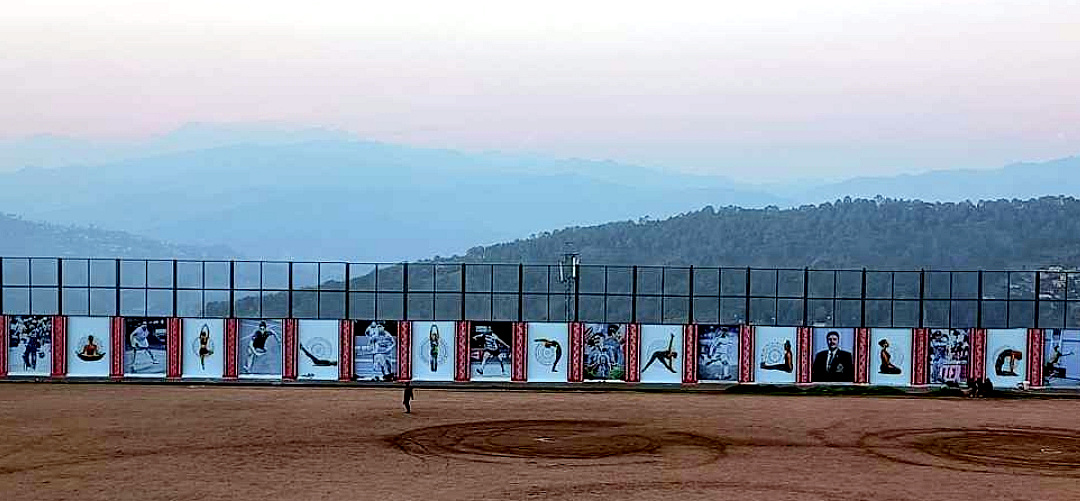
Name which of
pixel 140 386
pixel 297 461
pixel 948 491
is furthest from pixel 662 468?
pixel 140 386

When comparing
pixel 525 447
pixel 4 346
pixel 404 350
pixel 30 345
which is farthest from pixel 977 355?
pixel 4 346

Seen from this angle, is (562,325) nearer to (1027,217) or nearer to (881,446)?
(881,446)

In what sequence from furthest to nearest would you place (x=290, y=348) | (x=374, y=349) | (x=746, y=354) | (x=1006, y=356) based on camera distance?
(x=374, y=349)
(x=290, y=348)
(x=746, y=354)
(x=1006, y=356)

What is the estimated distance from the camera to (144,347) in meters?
67.3

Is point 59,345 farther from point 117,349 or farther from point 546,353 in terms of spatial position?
point 546,353

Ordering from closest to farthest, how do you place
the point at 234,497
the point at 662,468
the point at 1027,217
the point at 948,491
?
the point at 234,497, the point at 948,491, the point at 662,468, the point at 1027,217

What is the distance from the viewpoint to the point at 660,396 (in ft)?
199

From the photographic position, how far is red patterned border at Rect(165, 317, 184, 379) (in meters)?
67.1

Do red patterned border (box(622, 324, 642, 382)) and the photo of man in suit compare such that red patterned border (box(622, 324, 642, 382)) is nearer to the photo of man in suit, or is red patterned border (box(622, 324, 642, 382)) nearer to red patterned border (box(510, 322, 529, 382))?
red patterned border (box(510, 322, 529, 382))

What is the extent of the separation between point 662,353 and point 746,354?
4612mm

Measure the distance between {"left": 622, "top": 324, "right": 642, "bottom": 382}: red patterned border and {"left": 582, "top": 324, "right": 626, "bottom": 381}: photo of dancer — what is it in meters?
0.17

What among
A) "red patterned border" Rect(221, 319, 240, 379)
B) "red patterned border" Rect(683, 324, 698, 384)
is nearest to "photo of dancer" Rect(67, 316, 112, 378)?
"red patterned border" Rect(221, 319, 240, 379)

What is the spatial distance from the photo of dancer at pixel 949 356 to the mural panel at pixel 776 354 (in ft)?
25.0

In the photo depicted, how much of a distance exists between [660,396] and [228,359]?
24.1 m
